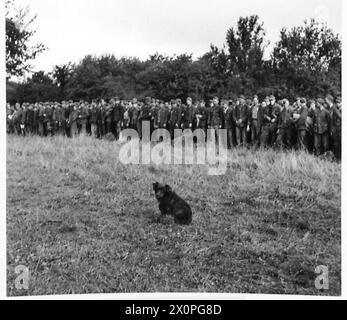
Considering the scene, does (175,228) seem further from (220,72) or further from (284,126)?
(220,72)

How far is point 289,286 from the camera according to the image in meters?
9.54

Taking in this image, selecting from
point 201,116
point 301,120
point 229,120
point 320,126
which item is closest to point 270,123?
point 301,120

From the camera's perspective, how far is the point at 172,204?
34.7ft

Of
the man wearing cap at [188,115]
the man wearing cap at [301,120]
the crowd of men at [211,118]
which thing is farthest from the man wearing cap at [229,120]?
the man wearing cap at [301,120]

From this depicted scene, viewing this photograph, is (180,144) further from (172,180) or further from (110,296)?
(110,296)

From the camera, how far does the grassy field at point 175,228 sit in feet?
31.6

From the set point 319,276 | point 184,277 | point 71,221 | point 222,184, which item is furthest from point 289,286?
point 71,221

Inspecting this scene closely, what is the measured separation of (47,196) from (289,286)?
4783 mm

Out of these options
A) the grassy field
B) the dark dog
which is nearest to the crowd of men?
the grassy field

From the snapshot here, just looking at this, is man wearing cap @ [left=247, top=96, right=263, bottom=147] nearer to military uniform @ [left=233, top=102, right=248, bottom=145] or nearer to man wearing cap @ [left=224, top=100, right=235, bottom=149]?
military uniform @ [left=233, top=102, right=248, bottom=145]

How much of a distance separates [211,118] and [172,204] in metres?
5.68

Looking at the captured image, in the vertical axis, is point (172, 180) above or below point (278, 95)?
below

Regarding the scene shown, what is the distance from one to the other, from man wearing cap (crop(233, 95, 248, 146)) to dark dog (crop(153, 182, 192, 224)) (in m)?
4.26

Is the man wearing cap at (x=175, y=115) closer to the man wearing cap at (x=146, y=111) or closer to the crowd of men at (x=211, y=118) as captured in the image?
the crowd of men at (x=211, y=118)
